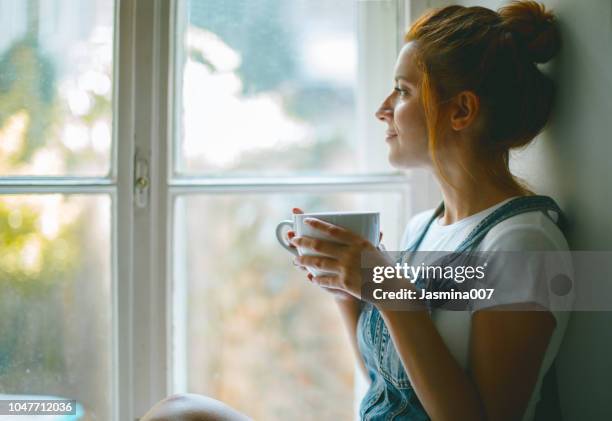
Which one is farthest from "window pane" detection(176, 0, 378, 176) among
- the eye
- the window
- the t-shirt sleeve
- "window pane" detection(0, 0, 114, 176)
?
the t-shirt sleeve

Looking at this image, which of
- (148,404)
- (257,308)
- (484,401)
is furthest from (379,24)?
(148,404)

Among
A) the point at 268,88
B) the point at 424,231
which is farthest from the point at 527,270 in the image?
the point at 268,88

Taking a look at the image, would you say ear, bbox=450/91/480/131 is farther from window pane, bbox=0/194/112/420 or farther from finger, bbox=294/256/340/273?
window pane, bbox=0/194/112/420

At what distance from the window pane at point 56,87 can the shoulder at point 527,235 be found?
28.4 inches

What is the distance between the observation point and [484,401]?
23.6 inches

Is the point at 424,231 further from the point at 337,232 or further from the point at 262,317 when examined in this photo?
the point at 262,317

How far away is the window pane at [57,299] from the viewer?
0.93 m

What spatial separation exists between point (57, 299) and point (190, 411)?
41cm

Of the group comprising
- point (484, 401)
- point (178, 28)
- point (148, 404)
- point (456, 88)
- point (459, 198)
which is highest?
point (178, 28)

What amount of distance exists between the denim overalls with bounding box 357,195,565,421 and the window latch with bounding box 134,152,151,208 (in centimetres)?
47

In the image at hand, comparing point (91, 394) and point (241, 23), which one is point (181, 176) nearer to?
point (241, 23)

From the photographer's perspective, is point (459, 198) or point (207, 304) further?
point (207, 304)

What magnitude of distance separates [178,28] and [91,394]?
0.75m

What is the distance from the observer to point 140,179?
92 cm
